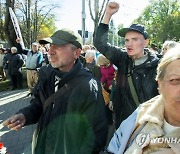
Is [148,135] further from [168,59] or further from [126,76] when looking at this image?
[126,76]

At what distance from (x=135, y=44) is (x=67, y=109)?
120cm

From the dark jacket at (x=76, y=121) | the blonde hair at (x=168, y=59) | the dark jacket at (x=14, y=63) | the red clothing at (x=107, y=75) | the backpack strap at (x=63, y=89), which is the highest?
the blonde hair at (x=168, y=59)

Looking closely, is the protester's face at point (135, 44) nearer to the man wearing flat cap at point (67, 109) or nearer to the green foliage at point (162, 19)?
the man wearing flat cap at point (67, 109)

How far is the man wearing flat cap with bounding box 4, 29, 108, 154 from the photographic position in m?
2.36

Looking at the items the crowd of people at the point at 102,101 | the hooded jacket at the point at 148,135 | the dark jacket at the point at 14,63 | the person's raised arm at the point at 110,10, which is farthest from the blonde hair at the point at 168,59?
the dark jacket at the point at 14,63

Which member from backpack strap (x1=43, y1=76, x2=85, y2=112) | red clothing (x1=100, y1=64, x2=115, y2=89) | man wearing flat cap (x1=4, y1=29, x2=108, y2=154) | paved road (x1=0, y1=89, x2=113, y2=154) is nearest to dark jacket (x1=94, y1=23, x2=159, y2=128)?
man wearing flat cap (x1=4, y1=29, x2=108, y2=154)

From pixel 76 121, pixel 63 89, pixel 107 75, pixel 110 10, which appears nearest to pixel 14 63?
pixel 107 75

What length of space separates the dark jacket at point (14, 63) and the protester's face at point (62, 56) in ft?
32.3

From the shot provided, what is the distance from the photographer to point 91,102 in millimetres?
2420

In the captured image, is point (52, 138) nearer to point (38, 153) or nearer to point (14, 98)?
point (38, 153)

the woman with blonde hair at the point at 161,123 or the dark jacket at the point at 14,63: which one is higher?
Answer: the woman with blonde hair at the point at 161,123

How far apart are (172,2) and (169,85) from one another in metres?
65.8

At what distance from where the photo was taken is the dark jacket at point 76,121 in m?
2.34

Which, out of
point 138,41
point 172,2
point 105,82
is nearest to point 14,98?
point 105,82
